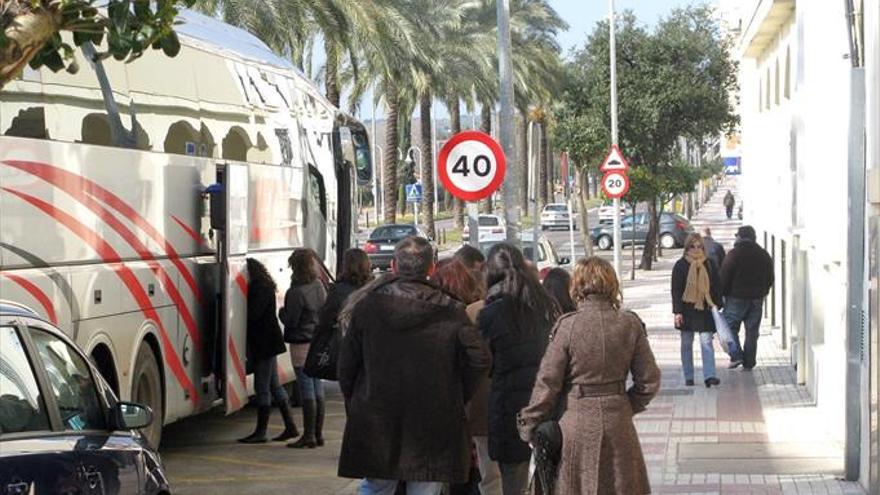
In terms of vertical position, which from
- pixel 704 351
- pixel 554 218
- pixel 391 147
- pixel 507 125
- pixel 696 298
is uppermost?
pixel 391 147

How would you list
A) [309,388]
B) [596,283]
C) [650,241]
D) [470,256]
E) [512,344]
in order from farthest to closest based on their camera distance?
1. [650,241]
2. [309,388]
3. [470,256]
4. [512,344]
5. [596,283]

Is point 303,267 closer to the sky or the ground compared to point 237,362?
closer to the sky

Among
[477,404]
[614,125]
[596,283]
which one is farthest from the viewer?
[614,125]

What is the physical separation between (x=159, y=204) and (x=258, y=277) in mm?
1773

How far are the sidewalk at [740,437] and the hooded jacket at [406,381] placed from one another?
4.50 m

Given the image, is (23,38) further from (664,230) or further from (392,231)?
(664,230)

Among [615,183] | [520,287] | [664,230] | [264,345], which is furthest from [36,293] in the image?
[664,230]

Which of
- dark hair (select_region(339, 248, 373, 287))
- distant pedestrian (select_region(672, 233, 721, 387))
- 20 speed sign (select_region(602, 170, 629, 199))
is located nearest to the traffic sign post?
dark hair (select_region(339, 248, 373, 287))

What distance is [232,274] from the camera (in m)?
16.0

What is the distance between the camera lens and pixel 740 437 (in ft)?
51.0

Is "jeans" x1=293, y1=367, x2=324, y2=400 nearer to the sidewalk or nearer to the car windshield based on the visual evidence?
the sidewalk

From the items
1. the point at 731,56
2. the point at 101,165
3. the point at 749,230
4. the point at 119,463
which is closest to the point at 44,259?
the point at 101,165

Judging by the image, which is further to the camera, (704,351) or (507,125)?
(507,125)

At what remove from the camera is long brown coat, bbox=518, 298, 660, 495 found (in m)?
8.12
